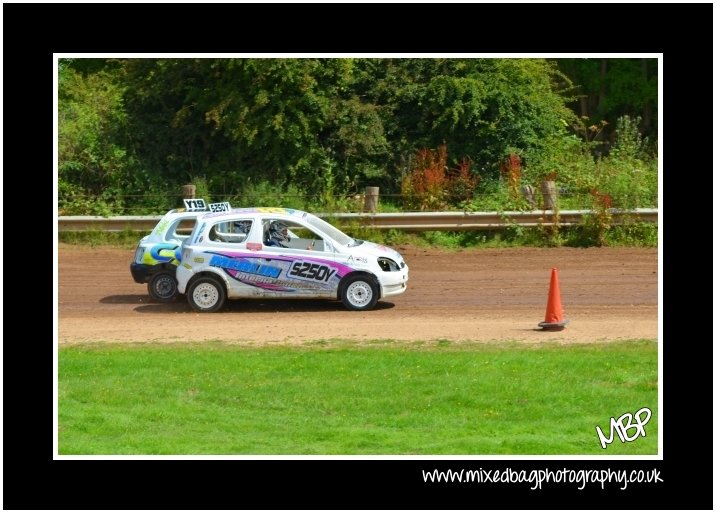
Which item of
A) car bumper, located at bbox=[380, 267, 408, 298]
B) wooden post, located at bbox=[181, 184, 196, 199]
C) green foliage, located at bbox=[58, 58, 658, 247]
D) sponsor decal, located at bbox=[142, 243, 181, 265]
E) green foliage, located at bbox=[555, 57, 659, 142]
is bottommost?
car bumper, located at bbox=[380, 267, 408, 298]

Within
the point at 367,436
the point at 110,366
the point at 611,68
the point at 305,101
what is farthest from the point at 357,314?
the point at 611,68

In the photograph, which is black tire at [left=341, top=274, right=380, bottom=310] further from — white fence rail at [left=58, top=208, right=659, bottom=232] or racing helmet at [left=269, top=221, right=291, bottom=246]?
white fence rail at [left=58, top=208, right=659, bottom=232]

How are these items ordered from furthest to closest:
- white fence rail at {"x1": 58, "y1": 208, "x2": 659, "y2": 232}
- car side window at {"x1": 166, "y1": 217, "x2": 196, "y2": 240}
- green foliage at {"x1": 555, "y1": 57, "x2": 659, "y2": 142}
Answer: green foliage at {"x1": 555, "y1": 57, "x2": 659, "y2": 142} → white fence rail at {"x1": 58, "y1": 208, "x2": 659, "y2": 232} → car side window at {"x1": 166, "y1": 217, "x2": 196, "y2": 240}

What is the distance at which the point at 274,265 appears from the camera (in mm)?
18766

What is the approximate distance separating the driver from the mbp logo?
771 cm

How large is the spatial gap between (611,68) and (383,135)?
1426cm

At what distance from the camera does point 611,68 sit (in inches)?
1577

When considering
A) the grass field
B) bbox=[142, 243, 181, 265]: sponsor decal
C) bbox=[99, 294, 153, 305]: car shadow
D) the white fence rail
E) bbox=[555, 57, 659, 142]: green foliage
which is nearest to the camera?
the grass field

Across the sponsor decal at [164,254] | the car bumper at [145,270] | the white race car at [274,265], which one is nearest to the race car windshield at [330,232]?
the white race car at [274,265]

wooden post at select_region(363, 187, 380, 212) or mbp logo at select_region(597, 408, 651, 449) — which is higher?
wooden post at select_region(363, 187, 380, 212)

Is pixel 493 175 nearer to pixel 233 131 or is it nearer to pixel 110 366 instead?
pixel 233 131

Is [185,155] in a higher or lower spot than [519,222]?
higher

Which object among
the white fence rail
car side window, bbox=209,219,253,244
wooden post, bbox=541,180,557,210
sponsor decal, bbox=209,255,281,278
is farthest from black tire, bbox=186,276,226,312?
wooden post, bbox=541,180,557,210

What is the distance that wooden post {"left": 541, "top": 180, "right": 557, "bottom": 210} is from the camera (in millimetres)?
24837
